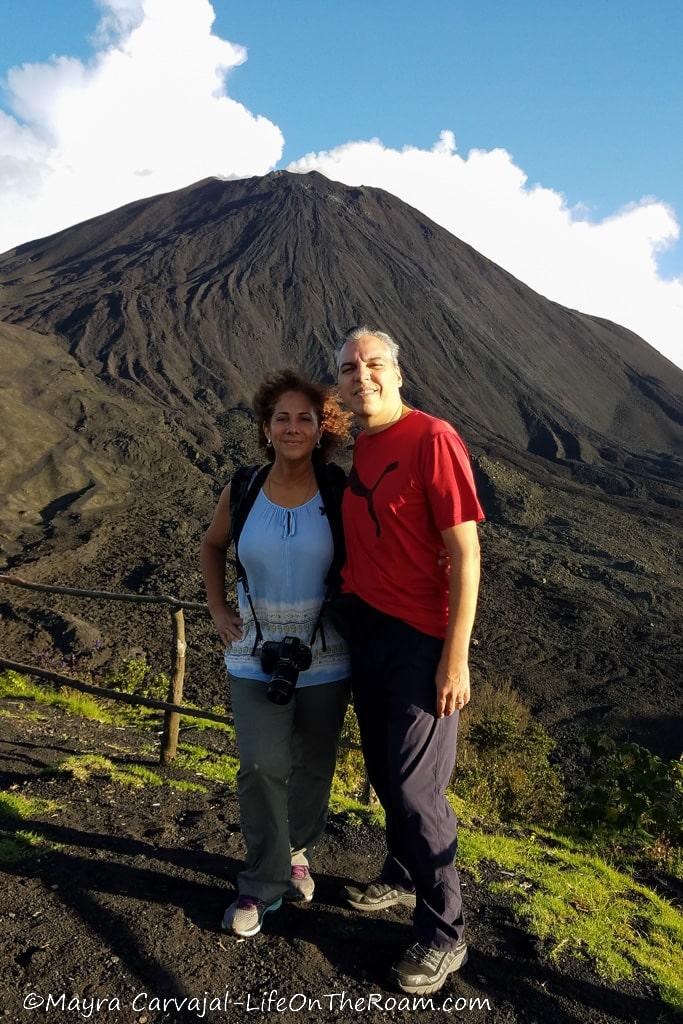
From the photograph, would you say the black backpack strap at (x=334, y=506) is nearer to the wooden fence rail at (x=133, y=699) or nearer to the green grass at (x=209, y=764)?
the green grass at (x=209, y=764)

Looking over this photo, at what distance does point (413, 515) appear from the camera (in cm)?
255

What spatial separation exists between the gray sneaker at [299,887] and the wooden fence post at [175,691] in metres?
2.15

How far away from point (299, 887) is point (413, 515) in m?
1.46

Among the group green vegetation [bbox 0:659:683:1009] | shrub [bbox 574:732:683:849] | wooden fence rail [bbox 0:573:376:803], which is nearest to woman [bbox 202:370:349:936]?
green vegetation [bbox 0:659:683:1009]

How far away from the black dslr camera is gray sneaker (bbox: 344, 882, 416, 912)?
855mm

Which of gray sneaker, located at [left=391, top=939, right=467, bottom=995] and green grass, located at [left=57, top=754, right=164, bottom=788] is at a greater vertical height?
gray sneaker, located at [left=391, top=939, right=467, bottom=995]

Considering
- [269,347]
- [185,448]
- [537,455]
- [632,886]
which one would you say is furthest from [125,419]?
[632,886]

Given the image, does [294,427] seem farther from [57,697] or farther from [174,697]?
[57,697]

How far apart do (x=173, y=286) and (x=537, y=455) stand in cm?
2422

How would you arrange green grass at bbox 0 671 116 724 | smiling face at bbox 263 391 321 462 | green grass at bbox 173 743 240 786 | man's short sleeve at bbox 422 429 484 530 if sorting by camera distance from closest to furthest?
man's short sleeve at bbox 422 429 484 530
smiling face at bbox 263 391 321 462
green grass at bbox 173 743 240 786
green grass at bbox 0 671 116 724

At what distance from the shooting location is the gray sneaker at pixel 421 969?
2.54m

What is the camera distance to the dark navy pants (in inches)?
100

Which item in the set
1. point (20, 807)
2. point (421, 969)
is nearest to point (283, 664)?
point (421, 969)

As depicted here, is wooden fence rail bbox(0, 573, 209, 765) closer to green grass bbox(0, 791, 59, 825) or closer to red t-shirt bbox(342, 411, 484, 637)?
green grass bbox(0, 791, 59, 825)
